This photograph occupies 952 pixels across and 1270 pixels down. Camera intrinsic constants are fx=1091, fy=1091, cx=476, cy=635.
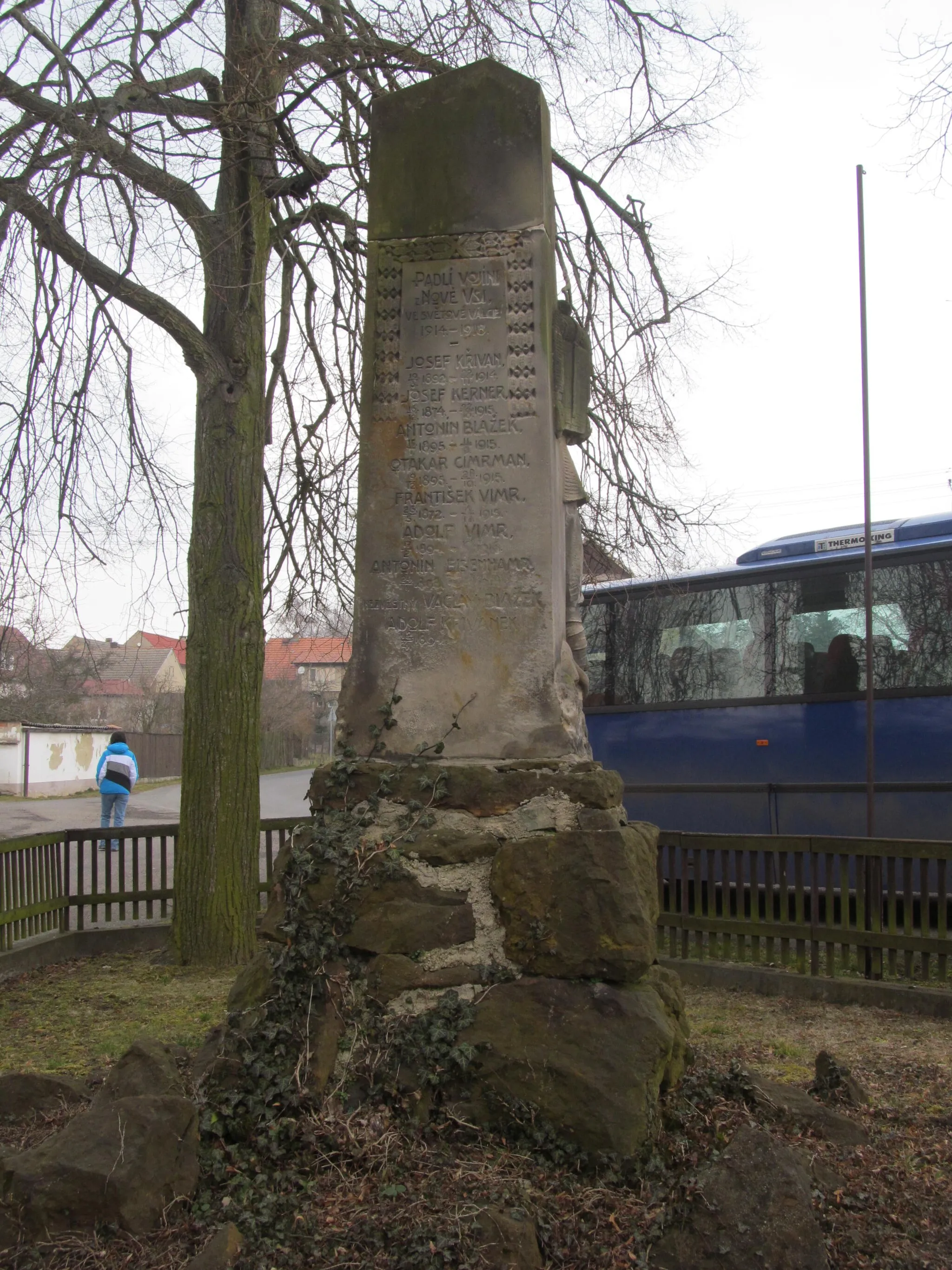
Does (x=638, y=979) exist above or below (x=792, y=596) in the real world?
below

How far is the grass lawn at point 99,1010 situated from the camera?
18.6 ft

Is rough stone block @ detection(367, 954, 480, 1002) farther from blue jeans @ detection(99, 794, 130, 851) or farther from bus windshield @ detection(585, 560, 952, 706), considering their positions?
blue jeans @ detection(99, 794, 130, 851)

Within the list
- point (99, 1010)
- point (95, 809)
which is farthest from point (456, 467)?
point (95, 809)

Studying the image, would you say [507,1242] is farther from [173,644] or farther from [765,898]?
[173,644]

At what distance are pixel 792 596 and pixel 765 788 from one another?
1805 millimetres

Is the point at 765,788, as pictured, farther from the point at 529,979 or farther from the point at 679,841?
the point at 529,979

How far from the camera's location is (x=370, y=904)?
3707 mm

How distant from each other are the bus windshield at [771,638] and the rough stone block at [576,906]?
6.58 meters

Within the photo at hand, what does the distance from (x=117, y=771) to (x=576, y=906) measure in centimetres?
1168

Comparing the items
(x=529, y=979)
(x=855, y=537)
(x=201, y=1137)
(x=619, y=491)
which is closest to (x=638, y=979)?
(x=529, y=979)

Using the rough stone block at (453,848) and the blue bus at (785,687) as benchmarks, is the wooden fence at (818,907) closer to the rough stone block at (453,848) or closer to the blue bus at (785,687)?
the blue bus at (785,687)

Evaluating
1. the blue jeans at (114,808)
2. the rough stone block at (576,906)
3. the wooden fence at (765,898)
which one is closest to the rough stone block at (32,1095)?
the rough stone block at (576,906)

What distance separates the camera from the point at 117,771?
1408 centimetres

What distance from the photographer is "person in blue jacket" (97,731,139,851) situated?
45.5 ft
